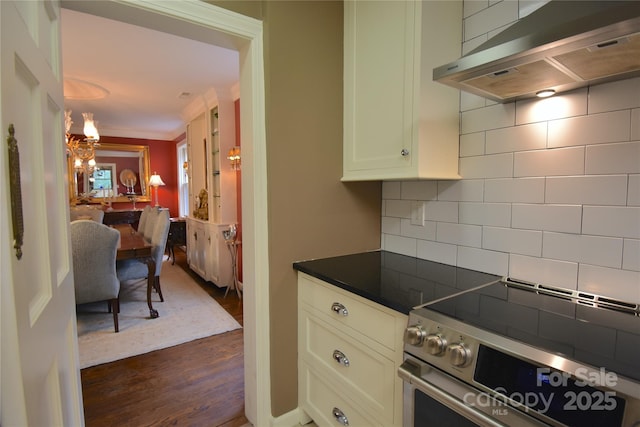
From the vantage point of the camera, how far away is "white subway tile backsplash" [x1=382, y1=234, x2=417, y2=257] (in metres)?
1.82

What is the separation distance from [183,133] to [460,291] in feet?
20.2

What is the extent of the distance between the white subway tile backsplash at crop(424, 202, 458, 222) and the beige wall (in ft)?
1.45

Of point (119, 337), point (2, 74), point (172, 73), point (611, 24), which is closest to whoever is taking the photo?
point (2, 74)

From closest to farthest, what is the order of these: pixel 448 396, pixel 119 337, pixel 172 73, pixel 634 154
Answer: pixel 448 396 < pixel 634 154 < pixel 119 337 < pixel 172 73

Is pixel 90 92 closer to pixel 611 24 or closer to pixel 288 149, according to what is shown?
pixel 288 149

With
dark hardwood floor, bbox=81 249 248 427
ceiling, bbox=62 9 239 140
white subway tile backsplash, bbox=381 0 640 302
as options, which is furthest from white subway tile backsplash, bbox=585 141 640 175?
ceiling, bbox=62 9 239 140

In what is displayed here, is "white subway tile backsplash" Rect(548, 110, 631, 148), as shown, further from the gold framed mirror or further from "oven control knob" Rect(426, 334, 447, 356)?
the gold framed mirror

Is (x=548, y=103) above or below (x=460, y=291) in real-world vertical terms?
above

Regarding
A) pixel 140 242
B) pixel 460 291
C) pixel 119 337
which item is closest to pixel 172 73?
pixel 140 242

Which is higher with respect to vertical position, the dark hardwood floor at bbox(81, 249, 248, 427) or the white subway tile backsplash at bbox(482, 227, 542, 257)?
the white subway tile backsplash at bbox(482, 227, 542, 257)

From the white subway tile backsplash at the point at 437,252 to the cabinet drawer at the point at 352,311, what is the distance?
1.97 feet

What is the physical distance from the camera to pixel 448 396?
935 mm

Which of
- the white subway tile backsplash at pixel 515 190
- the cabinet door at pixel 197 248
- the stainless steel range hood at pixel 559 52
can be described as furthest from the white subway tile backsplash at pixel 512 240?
the cabinet door at pixel 197 248

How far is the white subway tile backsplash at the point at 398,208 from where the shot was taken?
6.01 feet
